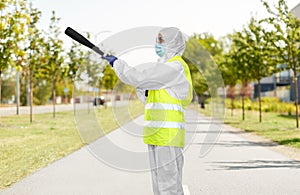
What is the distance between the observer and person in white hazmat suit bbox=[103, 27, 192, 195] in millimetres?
4594

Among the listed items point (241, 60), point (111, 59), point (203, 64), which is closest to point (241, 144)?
point (203, 64)

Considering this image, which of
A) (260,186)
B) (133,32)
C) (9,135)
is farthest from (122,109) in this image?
A: (9,135)

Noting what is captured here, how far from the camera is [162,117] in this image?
15.3 feet

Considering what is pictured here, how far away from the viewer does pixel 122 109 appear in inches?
343

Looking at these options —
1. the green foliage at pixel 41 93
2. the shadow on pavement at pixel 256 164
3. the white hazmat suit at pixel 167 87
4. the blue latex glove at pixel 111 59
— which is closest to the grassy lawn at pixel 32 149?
the shadow on pavement at pixel 256 164

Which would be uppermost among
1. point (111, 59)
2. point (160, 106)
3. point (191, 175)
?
point (111, 59)

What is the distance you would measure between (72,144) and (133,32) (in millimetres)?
9759

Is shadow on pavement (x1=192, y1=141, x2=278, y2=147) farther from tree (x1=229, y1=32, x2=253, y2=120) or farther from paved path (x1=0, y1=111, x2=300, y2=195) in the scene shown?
tree (x1=229, y1=32, x2=253, y2=120)

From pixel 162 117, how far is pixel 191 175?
4384 millimetres

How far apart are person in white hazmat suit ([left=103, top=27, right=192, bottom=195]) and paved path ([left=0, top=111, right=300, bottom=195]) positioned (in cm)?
94

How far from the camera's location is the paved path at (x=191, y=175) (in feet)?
24.1

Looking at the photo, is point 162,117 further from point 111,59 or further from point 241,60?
point 241,60

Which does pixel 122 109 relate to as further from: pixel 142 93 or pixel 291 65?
pixel 291 65

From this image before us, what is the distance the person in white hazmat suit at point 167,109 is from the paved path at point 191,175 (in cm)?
94
